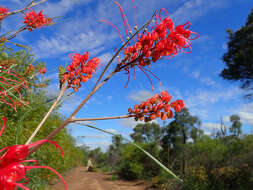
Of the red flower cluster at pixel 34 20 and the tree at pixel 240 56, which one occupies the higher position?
the tree at pixel 240 56

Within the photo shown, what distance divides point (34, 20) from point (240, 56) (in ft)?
34.8

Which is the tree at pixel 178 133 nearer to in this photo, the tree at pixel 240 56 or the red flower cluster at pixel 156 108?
the tree at pixel 240 56

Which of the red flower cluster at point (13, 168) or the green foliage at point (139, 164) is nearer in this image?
the red flower cluster at point (13, 168)

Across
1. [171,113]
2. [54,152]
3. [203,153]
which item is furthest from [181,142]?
[171,113]

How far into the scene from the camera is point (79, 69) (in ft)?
3.54

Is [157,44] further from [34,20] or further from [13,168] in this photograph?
[34,20]

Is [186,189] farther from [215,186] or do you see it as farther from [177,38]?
[177,38]

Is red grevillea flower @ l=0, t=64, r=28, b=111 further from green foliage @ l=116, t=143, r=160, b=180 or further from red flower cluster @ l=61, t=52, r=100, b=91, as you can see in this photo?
green foliage @ l=116, t=143, r=160, b=180

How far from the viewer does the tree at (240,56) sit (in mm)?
10317

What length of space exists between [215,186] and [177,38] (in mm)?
6932

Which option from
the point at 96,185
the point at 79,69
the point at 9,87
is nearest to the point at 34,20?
the point at 9,87

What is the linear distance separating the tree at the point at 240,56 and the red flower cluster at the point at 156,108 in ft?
35.1

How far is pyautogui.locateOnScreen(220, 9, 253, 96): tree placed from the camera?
406 inches

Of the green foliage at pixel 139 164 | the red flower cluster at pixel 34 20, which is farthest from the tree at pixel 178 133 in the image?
the red flower cluster at pixel 34 20
